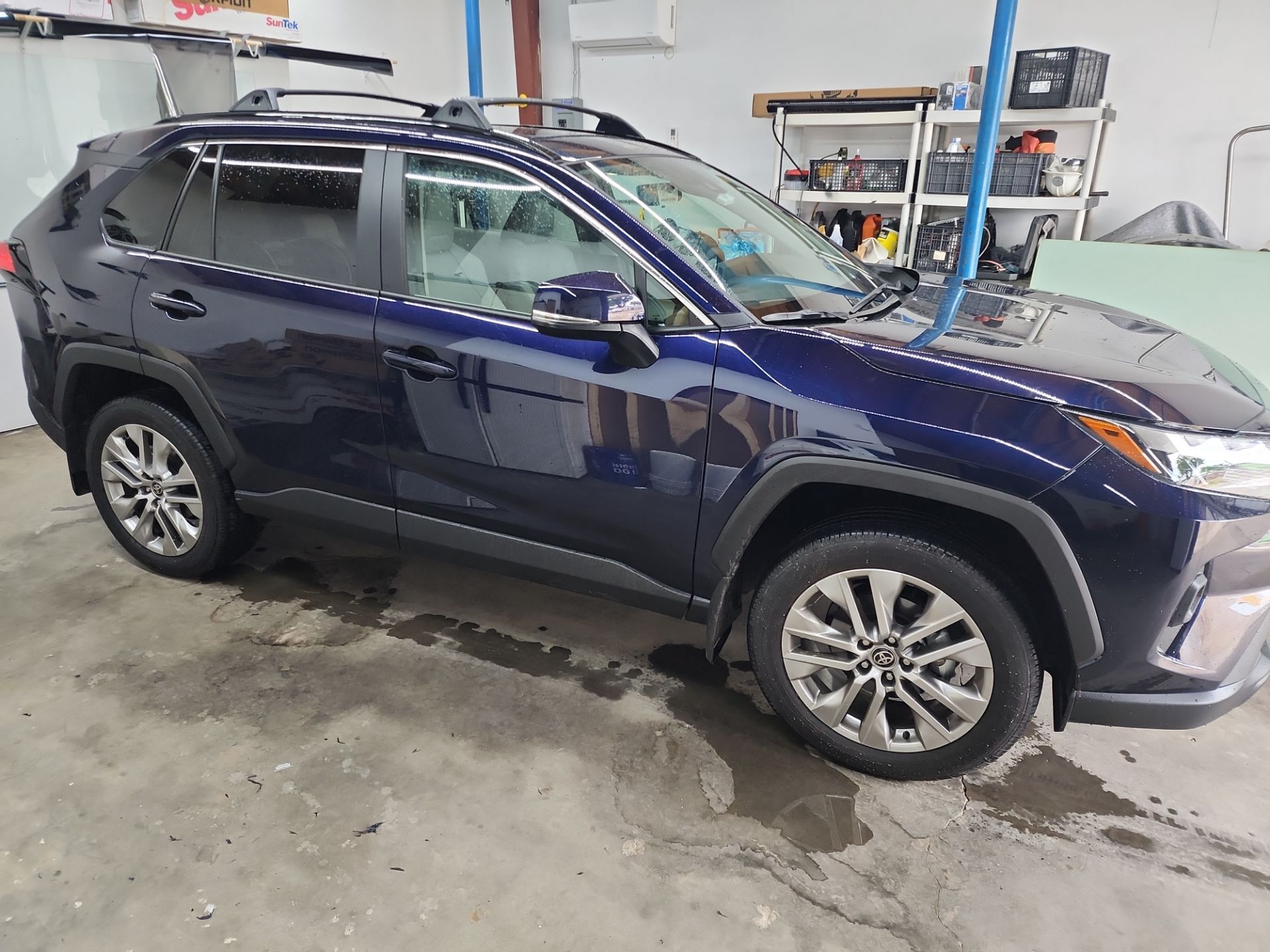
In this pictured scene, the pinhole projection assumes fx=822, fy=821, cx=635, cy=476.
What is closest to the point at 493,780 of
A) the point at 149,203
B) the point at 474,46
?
the point at 149,203

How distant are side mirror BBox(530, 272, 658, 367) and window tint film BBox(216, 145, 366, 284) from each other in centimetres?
72

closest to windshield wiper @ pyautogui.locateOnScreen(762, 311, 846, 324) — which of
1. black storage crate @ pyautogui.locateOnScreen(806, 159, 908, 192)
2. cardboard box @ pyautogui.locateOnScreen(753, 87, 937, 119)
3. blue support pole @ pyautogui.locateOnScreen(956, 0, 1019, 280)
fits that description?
blue support pole @ pyautogui.locateOnScreen(956, 0, 1019, 280)

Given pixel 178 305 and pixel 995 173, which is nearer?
pixel 178 305

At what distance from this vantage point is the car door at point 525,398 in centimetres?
193

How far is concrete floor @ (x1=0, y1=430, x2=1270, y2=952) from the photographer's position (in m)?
1.64

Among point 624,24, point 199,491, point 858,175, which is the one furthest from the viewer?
point 624,24

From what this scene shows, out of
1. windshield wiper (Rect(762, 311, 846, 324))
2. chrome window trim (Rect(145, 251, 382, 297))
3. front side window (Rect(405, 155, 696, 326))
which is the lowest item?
windshield wiper (Rect(762, 311, 846, 324))

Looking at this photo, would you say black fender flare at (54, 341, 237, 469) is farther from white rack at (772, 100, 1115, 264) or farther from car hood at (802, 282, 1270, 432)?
white rack at (772, 100, 1115, 264)

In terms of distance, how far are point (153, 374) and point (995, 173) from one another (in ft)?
15.5

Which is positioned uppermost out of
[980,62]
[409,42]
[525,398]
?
[409,42]

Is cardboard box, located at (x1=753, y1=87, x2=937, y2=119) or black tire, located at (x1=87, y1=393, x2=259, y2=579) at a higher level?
cardboard box, located at (x1=753, y1=87, x2=937, y2=119)

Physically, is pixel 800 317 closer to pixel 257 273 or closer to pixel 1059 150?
pixel 257 273

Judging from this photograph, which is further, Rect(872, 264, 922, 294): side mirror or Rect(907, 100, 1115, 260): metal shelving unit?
Rect(907, 100, 1115, 260): metal shelving unit

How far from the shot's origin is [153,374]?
2.51m
